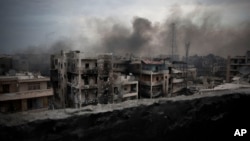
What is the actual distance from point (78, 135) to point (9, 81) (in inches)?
419

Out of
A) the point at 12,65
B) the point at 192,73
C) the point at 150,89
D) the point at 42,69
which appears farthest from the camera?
the point at 192,73

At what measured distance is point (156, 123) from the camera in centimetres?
260

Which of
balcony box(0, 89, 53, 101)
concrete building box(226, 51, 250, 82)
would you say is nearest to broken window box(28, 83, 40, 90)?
balcony box(0, 89, 53, 101)

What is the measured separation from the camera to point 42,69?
72.6 ft

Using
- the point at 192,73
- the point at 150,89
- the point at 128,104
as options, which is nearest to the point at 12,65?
the point at 150,89

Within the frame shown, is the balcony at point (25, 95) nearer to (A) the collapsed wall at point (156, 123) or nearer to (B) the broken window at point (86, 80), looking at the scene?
(B) the broken window at point (86, 80)

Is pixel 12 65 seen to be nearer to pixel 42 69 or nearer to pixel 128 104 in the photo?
pixel 42 69

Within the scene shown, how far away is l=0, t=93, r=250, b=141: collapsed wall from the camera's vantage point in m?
1.98

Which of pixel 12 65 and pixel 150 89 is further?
pixel 150 89

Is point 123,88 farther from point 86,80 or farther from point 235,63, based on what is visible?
point 235,63

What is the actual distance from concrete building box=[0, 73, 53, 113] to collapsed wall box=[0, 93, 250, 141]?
10.1 meters

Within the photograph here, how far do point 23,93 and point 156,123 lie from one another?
34.4 feet

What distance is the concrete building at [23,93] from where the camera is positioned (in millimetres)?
10617

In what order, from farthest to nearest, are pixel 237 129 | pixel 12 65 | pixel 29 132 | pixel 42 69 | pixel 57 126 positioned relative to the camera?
pixel 42 69, pixel 12 65, pixel 237 129, pixel 57 126, pixel 29 132
